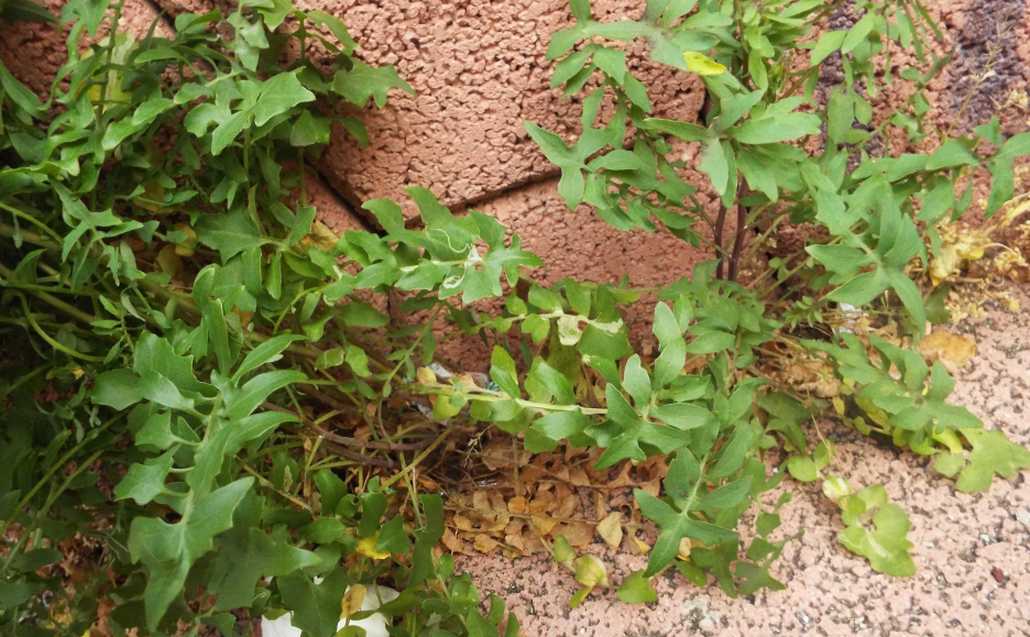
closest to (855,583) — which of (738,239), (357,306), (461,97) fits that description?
(738,239)

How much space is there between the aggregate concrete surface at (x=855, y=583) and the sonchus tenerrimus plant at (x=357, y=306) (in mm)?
43

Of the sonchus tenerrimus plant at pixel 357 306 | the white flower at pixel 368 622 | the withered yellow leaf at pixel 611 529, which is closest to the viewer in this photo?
the sonchus tenerrimus plant at pixel 357 306

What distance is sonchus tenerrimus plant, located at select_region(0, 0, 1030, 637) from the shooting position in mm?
1221

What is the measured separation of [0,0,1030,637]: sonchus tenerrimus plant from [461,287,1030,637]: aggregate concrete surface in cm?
4

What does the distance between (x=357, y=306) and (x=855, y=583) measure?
1.01m

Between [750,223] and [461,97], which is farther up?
[461,97]

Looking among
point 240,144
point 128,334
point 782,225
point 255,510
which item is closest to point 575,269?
point 782,225

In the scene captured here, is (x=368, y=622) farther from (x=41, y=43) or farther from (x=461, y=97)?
(x=41, y=43)

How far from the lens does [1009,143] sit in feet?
4.43

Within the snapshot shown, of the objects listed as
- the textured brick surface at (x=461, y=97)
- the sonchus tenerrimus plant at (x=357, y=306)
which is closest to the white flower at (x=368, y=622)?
the sonchus tenerrimus plant at (x=357, y=306)

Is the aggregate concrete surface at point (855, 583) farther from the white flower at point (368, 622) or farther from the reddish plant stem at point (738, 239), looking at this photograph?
the reddish plant stem at point (738, 239)

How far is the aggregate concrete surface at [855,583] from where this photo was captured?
1.49m

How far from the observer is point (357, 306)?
4.82 feet

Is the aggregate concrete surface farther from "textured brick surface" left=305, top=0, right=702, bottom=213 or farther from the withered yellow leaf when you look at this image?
"textured brick surface" left=305, top=0, right=702, bottom=213
